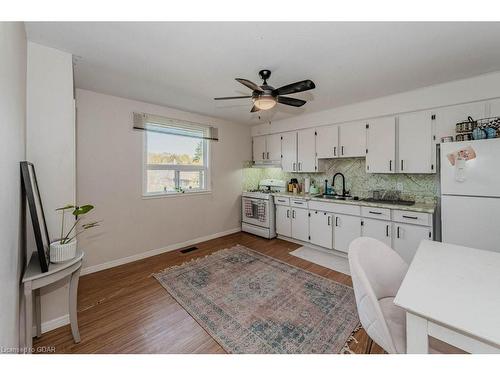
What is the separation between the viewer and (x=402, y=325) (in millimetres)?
1192

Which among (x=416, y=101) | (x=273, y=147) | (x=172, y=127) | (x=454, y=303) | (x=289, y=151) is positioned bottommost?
(x=454, y=303)

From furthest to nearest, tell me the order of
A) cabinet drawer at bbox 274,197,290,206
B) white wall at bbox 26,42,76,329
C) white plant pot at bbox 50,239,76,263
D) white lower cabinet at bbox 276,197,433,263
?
cabinet drawer at bbox 274,197,290,206 → white lower cabinet at bbox 276,197,433,263 → white wall at bbox 26,42,76,329 → white plant pot at bbox 50,239,76,263

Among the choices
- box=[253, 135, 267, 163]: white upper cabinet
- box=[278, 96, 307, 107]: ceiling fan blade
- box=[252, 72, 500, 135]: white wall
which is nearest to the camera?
box=[278, 96, 307, 107]: ceiling fan blade

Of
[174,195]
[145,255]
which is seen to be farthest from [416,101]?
[145,255]

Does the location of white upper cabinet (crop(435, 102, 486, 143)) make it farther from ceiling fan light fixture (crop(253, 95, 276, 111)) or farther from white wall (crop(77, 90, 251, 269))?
white wall (crop(77, 90, 251, 269))

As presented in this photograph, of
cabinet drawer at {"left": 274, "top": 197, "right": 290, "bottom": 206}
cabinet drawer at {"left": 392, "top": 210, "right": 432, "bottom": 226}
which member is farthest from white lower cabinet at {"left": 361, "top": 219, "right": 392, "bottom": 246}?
cabinet drawer at {"left": 274, "top": 197, "right": 290, "bottom": 206}

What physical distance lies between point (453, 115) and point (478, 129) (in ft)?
1.43

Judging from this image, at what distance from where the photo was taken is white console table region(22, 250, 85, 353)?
1.37 metres

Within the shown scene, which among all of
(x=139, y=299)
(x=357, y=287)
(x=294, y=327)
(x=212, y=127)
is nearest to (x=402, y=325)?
(x=357, y=287)

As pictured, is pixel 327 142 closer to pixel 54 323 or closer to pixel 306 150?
pixel 306 150

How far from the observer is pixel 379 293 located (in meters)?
1.39

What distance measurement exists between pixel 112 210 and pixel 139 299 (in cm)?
141

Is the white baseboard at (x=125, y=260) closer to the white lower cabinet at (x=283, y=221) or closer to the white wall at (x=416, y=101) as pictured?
the white lower cabinet at (x=283, y=221)

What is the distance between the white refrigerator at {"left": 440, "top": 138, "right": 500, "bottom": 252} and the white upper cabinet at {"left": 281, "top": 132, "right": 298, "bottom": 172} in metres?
2.19
